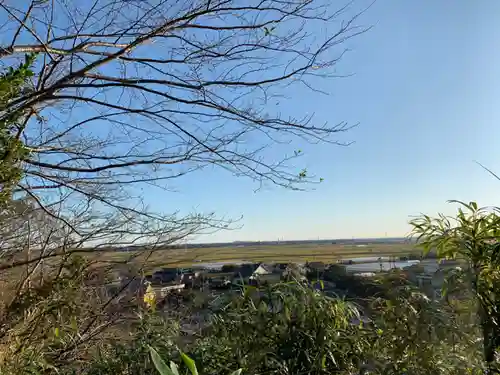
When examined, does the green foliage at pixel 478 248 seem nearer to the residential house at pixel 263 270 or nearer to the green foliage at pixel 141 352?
the residential house at pixel 263 270

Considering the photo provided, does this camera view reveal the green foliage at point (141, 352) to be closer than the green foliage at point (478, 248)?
No

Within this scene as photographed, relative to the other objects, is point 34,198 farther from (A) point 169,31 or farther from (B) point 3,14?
(A) point 169,31

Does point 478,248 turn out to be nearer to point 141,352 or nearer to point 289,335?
point 289,335

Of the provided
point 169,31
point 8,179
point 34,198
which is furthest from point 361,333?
point 34,198

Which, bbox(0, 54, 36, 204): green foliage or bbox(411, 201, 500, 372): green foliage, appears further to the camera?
bbox(0, 54, 36, 204): green foliage

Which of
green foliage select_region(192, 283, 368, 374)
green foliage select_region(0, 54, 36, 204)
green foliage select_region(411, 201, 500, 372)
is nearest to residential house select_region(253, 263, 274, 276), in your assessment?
green foliage select_region(192, 283, 368, 374)

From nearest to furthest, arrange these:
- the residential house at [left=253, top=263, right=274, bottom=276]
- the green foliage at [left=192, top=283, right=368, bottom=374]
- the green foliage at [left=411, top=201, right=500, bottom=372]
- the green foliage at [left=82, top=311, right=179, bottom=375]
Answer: the green foliage at [left=411, top=201, right=500, bottom=372] < the green foliage at [left=192, top=283, right=368, bottom=374] < the green foliage at [left=82, top=311, right=179, bottom=375] < the residential house at [left=253, top=263, right=274, bottom=276]

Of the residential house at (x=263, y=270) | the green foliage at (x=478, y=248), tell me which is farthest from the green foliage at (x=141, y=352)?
the green foliage at (x=478, y=248)

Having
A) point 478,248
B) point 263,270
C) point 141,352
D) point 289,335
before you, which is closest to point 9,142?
point 141,352

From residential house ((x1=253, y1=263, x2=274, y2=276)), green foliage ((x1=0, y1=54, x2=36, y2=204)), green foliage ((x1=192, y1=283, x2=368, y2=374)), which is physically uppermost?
green foliage ((x1=0, y1=54, x2=36, y2=204))

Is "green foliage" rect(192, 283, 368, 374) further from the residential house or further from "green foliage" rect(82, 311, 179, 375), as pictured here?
the residential house

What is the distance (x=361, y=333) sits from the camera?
1250 millimetres

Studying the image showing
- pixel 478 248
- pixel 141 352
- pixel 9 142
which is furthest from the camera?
pixel 9 142

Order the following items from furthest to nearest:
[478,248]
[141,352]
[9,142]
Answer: [9,142], [141,352], [478,248]
